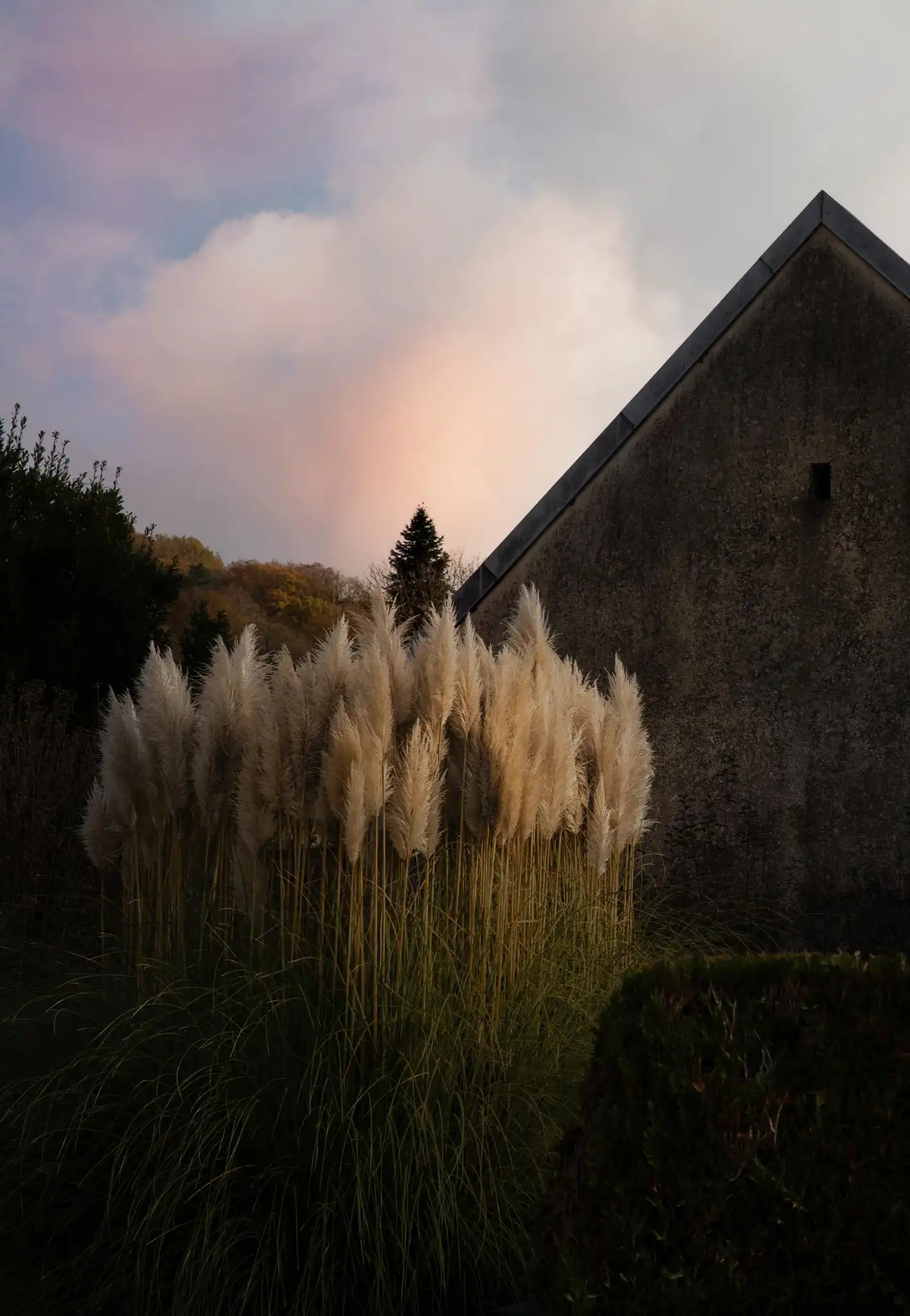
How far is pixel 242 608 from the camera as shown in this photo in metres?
29.0

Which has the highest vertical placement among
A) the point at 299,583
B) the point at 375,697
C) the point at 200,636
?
the point at 299,583

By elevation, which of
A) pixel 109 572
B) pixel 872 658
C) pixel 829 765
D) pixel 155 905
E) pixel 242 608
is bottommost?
pixel 155 905

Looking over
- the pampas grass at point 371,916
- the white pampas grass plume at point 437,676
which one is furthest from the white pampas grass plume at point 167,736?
the white pampas grass plume at point 437,676

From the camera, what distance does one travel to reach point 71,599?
42.1ft

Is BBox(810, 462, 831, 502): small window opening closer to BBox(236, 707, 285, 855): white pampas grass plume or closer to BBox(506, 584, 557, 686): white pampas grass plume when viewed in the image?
BBox(506, 584, 557, 686): white pampas grass plume

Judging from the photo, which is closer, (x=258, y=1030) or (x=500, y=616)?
(x=258, y=1030)

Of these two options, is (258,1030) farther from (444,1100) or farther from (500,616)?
(500,616)

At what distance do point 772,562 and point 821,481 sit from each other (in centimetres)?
62

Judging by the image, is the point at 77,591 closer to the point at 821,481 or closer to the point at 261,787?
the point at 821,481

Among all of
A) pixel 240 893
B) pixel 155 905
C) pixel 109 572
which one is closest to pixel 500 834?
pixel 240 893

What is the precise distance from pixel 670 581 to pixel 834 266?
7.51ft

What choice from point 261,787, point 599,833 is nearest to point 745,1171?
point 261,787

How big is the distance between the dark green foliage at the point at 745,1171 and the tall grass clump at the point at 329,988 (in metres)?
0.72

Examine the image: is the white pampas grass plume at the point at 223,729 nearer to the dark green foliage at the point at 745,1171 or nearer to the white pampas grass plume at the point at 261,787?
the white pampas grass plume at the point at 261,787
